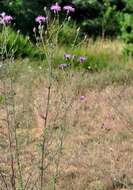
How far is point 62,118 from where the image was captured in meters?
4.43

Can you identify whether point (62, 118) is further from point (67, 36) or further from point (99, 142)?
point (67, 36)

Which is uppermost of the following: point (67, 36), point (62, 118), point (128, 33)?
point (62, 118)

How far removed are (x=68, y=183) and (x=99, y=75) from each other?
3311 mm

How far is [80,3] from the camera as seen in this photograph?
12.3 metres

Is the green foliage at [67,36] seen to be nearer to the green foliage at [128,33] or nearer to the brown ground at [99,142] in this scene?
the green foliage at [128,33]

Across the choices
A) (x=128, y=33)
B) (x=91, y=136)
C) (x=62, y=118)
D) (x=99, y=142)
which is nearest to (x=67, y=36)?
(x=128, y=33)

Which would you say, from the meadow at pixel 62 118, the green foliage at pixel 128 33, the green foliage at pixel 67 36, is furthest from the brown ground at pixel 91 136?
the green foliage at pixel 67 36

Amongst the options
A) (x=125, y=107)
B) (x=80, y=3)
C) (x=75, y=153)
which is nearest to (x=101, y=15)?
(x=80, y=3)

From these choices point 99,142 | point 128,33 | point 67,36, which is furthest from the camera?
point 67,36

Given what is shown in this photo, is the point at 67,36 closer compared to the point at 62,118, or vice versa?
the point at 62,118

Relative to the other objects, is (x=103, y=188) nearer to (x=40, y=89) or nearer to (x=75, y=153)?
(x=75, y=153)

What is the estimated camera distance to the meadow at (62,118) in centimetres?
393

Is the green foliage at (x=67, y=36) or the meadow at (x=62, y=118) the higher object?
the meadow at (x=62, y=118)

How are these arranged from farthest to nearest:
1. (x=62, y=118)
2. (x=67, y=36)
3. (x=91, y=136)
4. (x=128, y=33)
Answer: (x=67, y=36)
(x=128, y=33)
(x=91, y=136)
(x=62, y=118)
